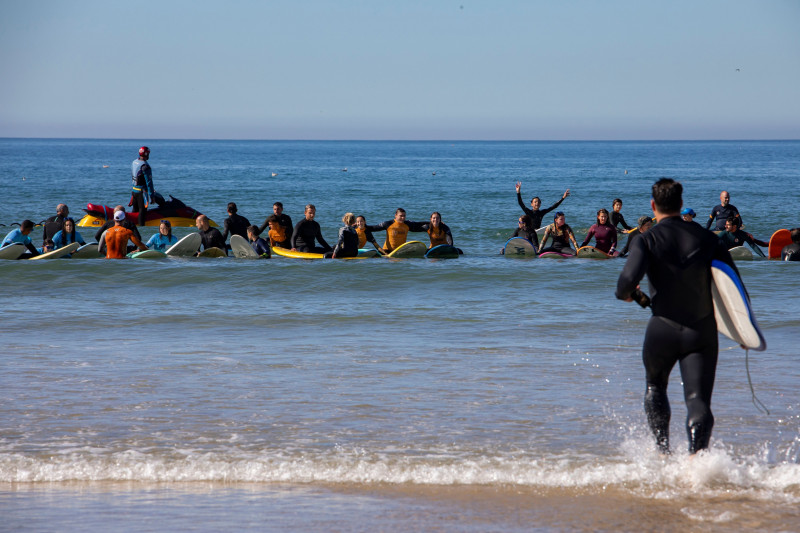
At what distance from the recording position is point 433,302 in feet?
37.0

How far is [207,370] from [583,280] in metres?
7.71

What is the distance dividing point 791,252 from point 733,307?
11384 mm

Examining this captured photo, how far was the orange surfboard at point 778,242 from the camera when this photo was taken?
15.0 metres

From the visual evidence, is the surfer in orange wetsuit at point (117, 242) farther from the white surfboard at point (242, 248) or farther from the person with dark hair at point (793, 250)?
the person with dark hair at point (793, 250)

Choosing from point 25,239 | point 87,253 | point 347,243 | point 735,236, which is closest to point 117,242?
point 87,253

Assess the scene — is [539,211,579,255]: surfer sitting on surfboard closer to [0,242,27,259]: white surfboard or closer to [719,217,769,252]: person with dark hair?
[719,217,769,252]: person with dark hair

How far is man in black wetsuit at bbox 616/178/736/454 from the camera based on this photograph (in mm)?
3863

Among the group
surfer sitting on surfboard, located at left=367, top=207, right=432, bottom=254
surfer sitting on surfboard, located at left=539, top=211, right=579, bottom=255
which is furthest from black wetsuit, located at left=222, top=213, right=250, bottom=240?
surfer sitting on surfboard, located at left=539, top=211, right=579, bottom=255

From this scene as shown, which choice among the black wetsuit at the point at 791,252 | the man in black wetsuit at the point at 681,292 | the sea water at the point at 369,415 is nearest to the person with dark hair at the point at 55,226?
the sea water at the point at 369,415

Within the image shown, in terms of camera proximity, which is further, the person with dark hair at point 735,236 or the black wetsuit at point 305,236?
the black wetsuit at point 305,236

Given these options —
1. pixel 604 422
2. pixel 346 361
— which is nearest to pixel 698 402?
pixel 604 422

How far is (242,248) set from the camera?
47.9ft

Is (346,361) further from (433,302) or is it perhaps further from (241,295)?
(241,295)

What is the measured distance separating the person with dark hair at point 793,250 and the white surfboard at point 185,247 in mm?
10422
